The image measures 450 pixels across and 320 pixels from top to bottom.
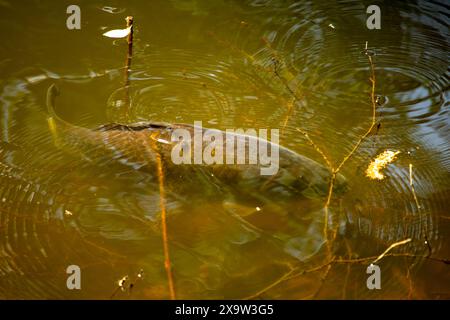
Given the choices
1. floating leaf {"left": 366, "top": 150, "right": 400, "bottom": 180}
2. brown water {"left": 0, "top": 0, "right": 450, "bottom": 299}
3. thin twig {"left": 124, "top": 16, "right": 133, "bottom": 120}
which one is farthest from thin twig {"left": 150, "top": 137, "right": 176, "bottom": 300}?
floating leaf {"left": 366, "top": 150, "right": 400, "bottom": 180}

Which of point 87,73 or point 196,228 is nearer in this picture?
point 196,228

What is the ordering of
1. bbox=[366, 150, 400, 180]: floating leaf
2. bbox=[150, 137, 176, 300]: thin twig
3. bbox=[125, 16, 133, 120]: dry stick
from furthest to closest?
bbox=[125, 16, 133, 120]: dry stick → bbox=[366, 150, 400, 180]: floating leaf → bbox=[150, 137, 176, 300]: thin twig

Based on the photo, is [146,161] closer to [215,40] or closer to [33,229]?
[33,229]

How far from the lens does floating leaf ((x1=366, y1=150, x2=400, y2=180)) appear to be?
260 centimetres

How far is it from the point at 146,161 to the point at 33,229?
71 centimetres

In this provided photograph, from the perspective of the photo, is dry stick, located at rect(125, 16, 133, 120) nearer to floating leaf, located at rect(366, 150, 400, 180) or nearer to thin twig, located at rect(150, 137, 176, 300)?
thin twig, located at rect(150, 137, 176, 300)

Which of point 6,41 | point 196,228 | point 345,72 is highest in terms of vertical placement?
point 6,41

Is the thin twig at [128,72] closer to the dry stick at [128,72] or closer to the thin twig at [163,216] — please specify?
the dry stick at [128,72]

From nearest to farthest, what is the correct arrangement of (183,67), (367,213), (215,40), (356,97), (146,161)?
1. (367,213)
2. (146,161)
3. (356,97)
4. (183,67)
5. (215,40)

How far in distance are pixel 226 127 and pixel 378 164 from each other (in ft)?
3.08

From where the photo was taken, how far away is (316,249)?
2.30m

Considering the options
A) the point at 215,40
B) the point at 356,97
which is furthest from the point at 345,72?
the point at 215,40

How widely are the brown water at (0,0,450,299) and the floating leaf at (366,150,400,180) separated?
0.23 ft

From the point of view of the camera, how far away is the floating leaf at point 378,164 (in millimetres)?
2596
